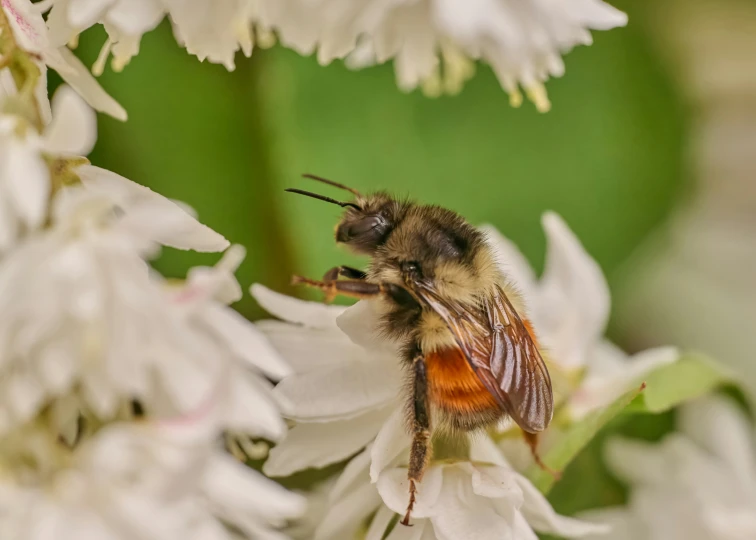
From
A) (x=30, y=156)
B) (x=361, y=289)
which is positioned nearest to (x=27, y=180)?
(x=30, y=156)

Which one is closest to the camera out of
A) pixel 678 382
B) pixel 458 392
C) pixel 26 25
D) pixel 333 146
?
pixel 26 25

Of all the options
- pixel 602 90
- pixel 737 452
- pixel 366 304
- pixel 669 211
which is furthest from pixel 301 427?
pixel 669 211

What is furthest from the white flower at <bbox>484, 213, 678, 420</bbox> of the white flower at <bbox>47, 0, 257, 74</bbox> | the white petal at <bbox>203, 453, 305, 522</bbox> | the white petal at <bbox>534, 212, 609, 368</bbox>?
the white petal at <bbox>203, 453, 305, 522</bbox>

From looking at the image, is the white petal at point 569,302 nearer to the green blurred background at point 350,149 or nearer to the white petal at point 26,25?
the green blurred background at point 350,149

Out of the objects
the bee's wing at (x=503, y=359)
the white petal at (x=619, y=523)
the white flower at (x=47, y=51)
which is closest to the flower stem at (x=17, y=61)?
the white flower at (x=47, y=51)

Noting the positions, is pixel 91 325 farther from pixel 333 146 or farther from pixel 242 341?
pixel 333 146

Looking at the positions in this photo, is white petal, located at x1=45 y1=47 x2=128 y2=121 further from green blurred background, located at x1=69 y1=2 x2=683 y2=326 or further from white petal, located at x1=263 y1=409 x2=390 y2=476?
green blurred background, located at x1=69 y1=2 x2=683 y2=326

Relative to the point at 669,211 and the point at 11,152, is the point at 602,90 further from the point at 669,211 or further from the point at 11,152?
the point at 11,152

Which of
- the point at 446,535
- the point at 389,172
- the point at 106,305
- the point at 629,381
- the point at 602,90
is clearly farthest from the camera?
the point at 602,90
